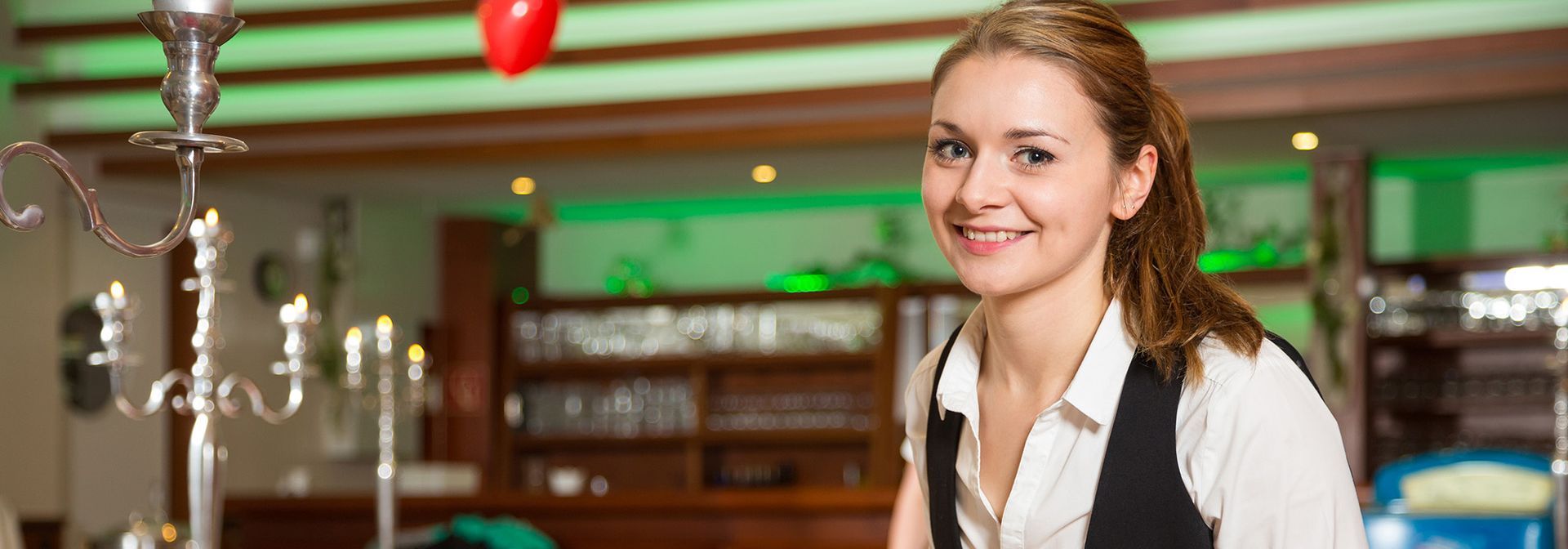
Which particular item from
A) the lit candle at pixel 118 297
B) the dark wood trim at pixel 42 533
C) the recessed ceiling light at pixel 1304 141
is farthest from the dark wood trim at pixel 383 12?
the lit candle at pixel 118 297

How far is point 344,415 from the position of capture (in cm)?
897

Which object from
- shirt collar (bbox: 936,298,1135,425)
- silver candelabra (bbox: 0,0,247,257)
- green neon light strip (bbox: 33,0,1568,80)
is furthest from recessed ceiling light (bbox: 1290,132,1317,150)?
silver candelabra (bbox: 0,0,247,257)

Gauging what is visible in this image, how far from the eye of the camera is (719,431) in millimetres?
8992

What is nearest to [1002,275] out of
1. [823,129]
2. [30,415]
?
[823,129]

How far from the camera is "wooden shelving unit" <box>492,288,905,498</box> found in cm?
867

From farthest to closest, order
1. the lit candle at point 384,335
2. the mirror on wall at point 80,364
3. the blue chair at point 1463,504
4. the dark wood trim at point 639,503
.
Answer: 1. the mirror on wall at point 80,364
2. the dark wood trim at point 639,503
3. the lit candle at point 384,335
4. the blue chair at point 1463,504

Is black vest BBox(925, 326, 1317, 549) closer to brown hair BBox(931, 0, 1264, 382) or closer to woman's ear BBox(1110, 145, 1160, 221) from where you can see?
→ brown hair BBox(931, 0, 1264, 382)

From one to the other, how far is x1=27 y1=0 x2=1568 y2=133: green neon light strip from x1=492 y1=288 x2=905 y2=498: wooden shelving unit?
87.2 inches

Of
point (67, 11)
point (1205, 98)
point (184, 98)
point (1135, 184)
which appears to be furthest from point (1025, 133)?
point (67, 11)

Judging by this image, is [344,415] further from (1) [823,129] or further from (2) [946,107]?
(2) [946,107]

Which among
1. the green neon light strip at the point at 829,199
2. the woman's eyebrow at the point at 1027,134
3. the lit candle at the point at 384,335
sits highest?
the green neon light strip at the point at 829,199

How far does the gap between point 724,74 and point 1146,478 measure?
575 cm

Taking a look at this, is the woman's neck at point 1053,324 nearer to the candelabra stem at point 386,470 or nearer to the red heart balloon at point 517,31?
the candelabra stem at point 386,470

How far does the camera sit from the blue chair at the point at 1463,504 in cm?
267
